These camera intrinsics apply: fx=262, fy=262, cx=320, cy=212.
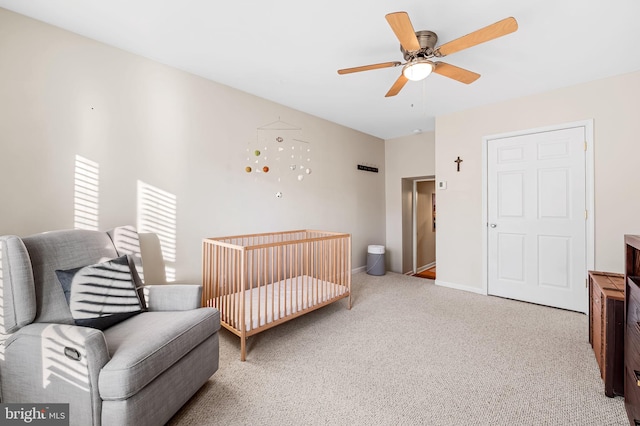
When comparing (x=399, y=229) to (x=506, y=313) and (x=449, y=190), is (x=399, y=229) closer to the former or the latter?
(x=449, y=190)

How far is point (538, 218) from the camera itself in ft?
10.1

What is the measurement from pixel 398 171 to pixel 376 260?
172 centimetres

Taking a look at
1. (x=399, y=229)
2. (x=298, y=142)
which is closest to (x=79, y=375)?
(x=298, y=142)

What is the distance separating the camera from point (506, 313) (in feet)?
9.30

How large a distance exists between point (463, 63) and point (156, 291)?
3.18m

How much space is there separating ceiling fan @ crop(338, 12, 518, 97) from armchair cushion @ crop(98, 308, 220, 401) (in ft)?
6.58

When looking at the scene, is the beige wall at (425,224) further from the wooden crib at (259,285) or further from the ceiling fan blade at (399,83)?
the ceiling fan blade at (399,83)

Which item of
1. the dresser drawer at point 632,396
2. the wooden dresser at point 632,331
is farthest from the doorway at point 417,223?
the dresser drawer at point 632,396

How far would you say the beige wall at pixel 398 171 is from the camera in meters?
4.51

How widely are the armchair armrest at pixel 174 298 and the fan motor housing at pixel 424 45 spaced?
2.21 m

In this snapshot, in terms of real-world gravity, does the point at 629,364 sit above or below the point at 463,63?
below

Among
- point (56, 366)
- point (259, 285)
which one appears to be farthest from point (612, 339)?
point (56, 366)

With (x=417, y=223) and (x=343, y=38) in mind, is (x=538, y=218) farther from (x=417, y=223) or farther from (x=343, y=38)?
(x=343, y=38)
